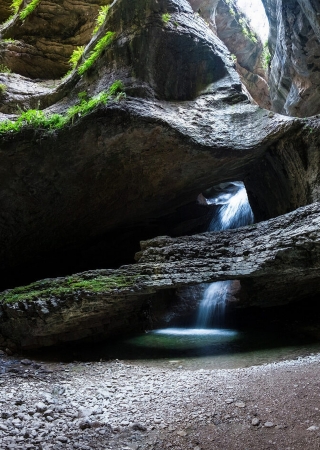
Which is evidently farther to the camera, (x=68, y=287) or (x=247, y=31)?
(x=247, y=31)

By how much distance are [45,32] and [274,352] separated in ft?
50.8

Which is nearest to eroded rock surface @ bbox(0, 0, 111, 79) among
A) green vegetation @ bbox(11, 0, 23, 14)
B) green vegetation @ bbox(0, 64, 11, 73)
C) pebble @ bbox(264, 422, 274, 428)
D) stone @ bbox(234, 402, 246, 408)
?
green vegetation @ bbox(0, 64, 11, 73)

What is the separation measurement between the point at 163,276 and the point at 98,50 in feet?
25.6

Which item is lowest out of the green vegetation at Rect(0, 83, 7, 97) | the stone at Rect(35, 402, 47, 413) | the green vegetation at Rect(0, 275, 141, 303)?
the stone at Rect(35, 402, 47, 413)

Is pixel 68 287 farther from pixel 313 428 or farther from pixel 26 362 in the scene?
pixel 313 428

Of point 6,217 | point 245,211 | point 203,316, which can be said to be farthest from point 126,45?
point 203,316

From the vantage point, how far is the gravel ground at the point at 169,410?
3568mm

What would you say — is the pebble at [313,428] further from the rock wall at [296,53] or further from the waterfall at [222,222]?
the rock wall at [296,53]

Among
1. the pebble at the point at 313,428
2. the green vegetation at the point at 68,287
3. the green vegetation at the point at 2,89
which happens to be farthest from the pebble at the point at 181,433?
the green vegetation at the point at 2,89

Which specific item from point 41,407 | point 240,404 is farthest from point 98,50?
point 240,404

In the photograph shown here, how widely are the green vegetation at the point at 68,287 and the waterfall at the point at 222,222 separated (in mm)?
4197

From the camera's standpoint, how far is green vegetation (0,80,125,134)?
367 inches

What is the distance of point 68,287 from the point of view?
8.10m

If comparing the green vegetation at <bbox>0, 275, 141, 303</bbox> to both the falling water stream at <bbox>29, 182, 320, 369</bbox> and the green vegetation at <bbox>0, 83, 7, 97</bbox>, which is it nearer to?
the falling water stream at <bbox>29, 182, 320, 369</bbox>
